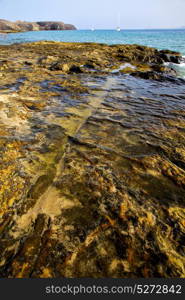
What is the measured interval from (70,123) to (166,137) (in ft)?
8.69

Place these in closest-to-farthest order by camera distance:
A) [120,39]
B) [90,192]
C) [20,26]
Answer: [90,192], [120,39], [20,26]

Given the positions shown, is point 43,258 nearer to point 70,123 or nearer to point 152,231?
point 152,231

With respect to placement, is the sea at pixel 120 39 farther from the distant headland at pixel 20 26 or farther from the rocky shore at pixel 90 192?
the distant headland at pixel 20 26

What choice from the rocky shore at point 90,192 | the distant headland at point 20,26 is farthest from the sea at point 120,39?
the distant headland at point 20,26

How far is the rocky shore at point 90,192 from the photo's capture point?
77.4 inches

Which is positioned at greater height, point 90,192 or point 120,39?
point 120,39

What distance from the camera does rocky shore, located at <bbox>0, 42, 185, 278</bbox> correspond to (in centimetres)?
196

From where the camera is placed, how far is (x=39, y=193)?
9.12ft

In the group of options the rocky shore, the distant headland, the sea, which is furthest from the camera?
the distant headland

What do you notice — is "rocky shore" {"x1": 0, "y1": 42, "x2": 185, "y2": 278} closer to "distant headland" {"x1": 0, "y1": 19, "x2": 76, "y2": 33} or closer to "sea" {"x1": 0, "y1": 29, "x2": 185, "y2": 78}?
"sea" {"x1": 0, "y1": 29, "x2": 185, "y2": 78}

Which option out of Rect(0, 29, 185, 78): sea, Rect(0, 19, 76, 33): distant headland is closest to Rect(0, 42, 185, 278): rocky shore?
Rect(0, 29, 185, 78): sea

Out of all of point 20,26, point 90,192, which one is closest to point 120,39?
point 90,192

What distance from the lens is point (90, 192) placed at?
281 centimetres

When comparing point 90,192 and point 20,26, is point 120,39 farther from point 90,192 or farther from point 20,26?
point 20,26
